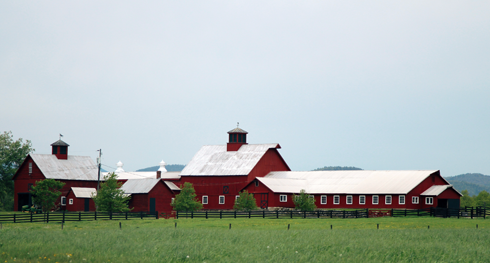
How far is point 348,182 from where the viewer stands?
77.2 m

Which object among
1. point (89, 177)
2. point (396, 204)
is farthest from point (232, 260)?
point (89, 177)

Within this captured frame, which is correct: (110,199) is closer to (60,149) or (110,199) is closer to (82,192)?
(82,192)

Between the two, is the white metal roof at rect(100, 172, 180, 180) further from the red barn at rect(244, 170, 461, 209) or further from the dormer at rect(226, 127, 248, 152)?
the red barn at rect(244, 170, 461, 209)

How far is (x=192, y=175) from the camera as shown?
85062 millimetres

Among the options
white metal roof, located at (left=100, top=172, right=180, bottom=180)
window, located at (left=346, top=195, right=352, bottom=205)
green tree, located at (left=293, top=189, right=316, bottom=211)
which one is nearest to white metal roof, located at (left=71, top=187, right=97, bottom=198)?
white metal roof, located at (left=100, top=172, right=180, bottom=180)

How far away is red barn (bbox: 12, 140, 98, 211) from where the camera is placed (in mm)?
79438

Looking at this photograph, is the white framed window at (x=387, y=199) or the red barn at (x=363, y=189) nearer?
the red barn at (x=363, y=189)

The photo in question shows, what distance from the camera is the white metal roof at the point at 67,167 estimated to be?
261 feet

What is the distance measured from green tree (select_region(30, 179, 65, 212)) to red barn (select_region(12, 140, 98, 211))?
197 cm

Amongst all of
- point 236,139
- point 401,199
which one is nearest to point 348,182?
point 401,199

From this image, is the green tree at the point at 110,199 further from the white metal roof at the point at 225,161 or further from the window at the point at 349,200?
the window at the point at 349,200

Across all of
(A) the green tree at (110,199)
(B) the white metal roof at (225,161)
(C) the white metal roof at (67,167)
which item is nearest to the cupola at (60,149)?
(C) the white metal roof at (67,167)

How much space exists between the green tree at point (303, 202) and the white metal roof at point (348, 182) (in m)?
3.29

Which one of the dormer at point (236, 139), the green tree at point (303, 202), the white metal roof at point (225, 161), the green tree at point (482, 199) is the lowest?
the green tree at point (482, 199)
